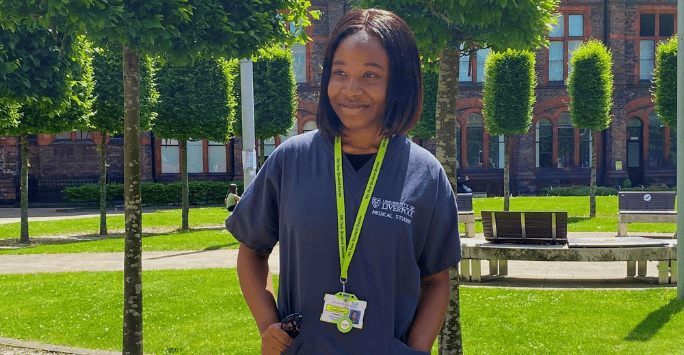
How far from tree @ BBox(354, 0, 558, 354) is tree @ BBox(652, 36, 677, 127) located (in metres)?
25.3

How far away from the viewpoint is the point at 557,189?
36344mm

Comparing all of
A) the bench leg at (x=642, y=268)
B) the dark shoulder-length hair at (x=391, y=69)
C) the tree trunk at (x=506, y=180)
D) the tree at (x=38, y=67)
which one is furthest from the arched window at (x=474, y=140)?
the dark shoulder-length hair at (x=391, y=69)

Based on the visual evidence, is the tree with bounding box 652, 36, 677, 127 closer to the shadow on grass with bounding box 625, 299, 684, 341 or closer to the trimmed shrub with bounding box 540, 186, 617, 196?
the trimmed shrub with bounding box 540, 186, 617, 196

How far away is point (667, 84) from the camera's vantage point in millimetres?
29156

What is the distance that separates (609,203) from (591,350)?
870 inches

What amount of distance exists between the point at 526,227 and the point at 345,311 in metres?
9.33

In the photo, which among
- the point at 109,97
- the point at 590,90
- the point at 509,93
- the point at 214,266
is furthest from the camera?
the point at 509,93

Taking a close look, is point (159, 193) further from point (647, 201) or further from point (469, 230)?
point (647, 201)

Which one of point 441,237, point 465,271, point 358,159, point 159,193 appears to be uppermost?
point 358,159

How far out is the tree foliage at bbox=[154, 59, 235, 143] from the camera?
2320 centimetres

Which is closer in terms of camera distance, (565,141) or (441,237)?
(441,237)

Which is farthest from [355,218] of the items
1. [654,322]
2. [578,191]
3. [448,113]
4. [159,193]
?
[578,191]

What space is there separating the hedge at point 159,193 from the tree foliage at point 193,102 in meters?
9.48

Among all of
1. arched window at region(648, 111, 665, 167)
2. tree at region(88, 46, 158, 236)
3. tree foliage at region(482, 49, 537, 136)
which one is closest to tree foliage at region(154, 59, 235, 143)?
tree at region(88, 46, 158, 236)
